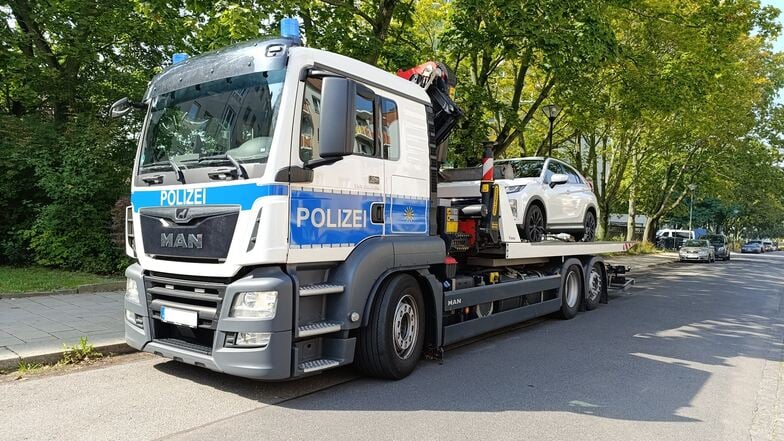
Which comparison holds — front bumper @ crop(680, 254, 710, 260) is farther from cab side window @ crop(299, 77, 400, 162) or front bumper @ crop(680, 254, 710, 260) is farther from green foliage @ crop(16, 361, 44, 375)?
green foliage @ crop(16, 361, 44, 375)

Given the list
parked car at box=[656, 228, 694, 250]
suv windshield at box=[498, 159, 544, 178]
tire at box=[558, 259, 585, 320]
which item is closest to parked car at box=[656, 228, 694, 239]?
parked car at box=[656, 228, 694, 250]

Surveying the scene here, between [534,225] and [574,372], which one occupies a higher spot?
[534,225]

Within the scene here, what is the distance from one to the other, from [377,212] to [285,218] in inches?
44.4

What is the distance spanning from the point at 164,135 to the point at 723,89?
65.6ft

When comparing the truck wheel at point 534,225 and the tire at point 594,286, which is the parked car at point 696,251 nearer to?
the tire at point 594,286

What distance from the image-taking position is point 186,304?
4730 mm

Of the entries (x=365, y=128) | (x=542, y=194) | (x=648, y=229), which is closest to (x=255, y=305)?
(x=365, y=128)

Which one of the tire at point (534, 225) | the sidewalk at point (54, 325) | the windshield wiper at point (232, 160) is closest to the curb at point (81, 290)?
the sidewalk at point (54, 325)

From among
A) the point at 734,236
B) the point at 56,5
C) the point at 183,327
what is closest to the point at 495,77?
the point at 56,5

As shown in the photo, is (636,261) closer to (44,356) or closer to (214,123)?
(214,123)

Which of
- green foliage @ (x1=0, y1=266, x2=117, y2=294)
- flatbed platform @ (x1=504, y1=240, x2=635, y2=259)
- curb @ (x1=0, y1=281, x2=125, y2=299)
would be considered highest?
flatbed platform @ (x1=504, y1=240, x2=635, y2=259)

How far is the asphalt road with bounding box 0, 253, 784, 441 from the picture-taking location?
4184 mm

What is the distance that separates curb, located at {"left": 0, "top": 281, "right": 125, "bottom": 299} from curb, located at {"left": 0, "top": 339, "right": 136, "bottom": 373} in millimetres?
3264

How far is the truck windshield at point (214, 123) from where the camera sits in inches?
180
